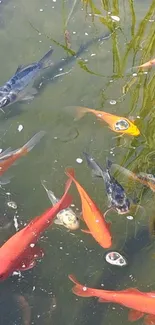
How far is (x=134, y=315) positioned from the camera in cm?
316

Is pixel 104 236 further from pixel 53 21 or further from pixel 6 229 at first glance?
pixel 53 21

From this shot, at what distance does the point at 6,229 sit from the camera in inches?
144

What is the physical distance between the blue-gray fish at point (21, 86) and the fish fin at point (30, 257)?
143cm

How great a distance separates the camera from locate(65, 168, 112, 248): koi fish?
3361mm

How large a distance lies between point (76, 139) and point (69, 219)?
0.95 m

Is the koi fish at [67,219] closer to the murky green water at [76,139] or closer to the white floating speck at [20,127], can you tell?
the murky green water at [76,139]

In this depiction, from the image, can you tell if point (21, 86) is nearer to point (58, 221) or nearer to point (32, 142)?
point (32, 142)

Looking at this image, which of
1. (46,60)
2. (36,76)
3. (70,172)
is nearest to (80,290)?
(70,172)

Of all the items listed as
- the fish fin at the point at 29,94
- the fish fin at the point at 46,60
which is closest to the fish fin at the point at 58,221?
the fish fin at the point at 29,94

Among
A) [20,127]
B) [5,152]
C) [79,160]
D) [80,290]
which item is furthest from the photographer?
[20,127]

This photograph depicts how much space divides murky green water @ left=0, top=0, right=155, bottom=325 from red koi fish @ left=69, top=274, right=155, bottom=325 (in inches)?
3.6

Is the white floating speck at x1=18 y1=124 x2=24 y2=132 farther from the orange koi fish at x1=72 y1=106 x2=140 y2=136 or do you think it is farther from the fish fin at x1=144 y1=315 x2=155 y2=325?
the fish fin at x1=144 y1=315 x2=155 y2=325

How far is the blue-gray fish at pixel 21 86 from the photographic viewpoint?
4.34 meters

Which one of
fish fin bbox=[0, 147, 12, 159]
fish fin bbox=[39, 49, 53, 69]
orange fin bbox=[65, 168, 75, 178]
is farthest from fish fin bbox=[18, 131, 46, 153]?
fish fin bbox=[39, 49, 53, 69]
